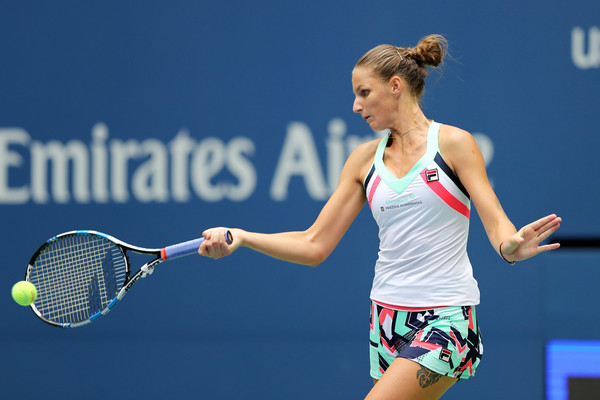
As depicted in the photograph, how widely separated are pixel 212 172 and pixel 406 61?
6.17 feet

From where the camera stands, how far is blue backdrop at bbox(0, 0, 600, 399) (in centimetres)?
415

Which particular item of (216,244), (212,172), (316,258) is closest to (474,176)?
(316,258)

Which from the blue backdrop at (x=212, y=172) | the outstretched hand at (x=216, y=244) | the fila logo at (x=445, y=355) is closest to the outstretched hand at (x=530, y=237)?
the fila logo at (x=445, y=355)

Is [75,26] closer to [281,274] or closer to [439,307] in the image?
[281,274]

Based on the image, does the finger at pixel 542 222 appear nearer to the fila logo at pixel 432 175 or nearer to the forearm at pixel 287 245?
the fila logo at pixel 432 175

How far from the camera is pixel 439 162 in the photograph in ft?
7.82

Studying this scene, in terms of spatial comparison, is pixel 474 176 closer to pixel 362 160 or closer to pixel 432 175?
pixel 432 175

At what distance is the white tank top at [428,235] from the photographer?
237 centimetres

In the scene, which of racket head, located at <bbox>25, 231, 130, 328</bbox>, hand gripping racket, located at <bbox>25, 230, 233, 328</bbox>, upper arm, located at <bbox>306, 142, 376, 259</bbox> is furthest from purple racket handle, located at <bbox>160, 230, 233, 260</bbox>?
upper arm, located at <bbox>306, 142, 376, 259</bbox>

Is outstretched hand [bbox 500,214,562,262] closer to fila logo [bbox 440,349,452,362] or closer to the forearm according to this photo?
fila logo [bbox 440,349,452,362]

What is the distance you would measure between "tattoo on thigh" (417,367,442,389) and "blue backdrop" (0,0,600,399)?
189cm

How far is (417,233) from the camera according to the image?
7.88 ft

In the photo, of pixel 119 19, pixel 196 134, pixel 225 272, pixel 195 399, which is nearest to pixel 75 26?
pixel 119 19

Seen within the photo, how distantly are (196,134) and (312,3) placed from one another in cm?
97
